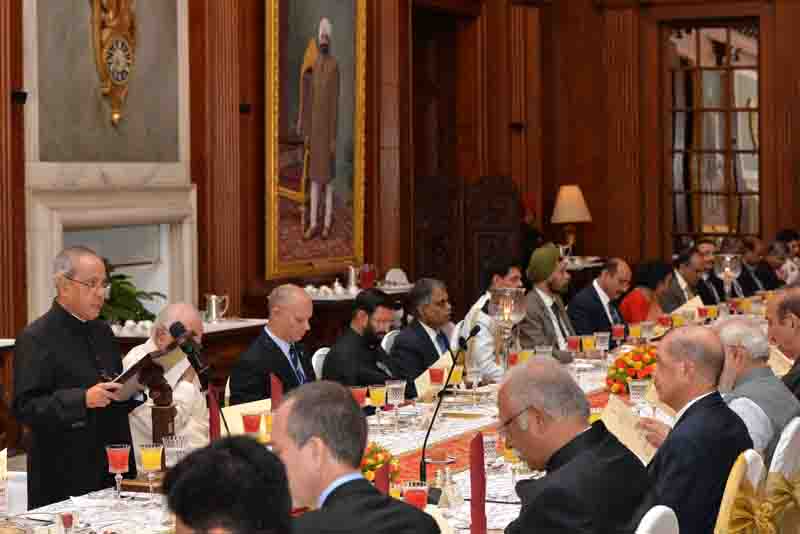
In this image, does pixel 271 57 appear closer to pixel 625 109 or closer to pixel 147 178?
pixel 147 178

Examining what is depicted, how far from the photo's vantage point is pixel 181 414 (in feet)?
18.3

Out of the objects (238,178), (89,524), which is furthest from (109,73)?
(89,524)

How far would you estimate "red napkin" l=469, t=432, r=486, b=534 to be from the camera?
12.3 feet

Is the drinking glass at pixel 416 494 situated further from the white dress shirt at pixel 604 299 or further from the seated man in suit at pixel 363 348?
the white dress shirt at pixel 604 299

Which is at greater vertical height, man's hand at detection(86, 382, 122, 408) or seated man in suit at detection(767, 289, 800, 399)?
seated man in suit at detection(767, 289, 800, 399)

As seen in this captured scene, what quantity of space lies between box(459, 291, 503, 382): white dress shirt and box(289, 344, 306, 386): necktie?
109 centimetres

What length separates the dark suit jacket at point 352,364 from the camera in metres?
7.21

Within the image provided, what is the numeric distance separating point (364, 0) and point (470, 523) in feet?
29.2

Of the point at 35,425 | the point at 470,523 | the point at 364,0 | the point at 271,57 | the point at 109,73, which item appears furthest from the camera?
the point at 364,0

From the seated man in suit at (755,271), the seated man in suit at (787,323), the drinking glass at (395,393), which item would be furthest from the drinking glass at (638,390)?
the seated man in suit at (755,271)

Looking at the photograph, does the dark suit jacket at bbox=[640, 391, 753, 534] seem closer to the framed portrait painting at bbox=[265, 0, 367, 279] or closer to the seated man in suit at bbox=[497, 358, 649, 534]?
the seated man in suit at bbox=[497, 358, 649, 534]

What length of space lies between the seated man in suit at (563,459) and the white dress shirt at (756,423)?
5.07 ft

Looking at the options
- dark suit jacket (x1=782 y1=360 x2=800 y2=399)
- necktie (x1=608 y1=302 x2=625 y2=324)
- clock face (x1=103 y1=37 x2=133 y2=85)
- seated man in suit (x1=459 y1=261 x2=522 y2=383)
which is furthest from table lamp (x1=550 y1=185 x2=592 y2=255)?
dark suit jacket (x1=782 y1=360 x2=800 y2=399)

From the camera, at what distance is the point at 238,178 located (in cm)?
1059
